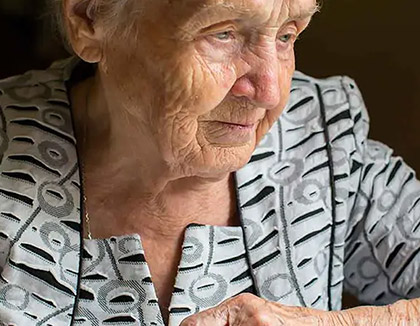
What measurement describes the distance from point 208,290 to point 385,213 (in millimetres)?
342

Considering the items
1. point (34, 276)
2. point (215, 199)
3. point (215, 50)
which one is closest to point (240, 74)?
point (215, 50)

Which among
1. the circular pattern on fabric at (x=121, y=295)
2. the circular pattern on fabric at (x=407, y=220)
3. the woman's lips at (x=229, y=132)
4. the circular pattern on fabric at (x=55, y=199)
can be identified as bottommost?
the circular pattern on fabric at (x=407, y=220)

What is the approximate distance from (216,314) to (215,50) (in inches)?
13.1

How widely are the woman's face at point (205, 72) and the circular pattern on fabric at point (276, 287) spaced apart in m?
0.23

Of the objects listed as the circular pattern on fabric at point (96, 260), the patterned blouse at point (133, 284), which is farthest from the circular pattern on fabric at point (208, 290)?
the circular pattern on fabric at point (96, 260)

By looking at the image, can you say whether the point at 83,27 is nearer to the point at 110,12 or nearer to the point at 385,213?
the point at 110,12

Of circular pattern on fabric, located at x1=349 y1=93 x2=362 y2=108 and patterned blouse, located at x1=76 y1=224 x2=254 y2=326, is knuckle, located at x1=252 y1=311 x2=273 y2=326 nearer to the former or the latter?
patterned blouse, located at x1=76 y1=224 x2=254 y2=326

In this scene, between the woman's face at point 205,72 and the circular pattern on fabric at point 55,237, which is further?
the circular pattern on fabric at point 55,237

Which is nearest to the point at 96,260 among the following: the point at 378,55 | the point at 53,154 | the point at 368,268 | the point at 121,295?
the point at 121,295

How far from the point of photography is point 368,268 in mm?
1538

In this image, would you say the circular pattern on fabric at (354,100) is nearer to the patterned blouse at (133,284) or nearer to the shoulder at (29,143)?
the patterned blouse at (133,284)

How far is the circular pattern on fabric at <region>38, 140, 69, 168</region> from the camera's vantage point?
134 centimetres

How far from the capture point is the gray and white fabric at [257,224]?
4.24 feet

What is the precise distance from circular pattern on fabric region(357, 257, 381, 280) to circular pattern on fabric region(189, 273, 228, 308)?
0.30 meters
